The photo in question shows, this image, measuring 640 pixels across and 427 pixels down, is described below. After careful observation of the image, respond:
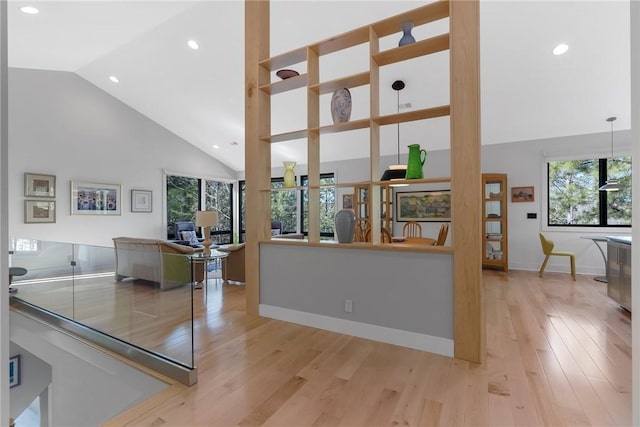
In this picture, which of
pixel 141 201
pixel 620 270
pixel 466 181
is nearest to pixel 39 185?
pixel 141 201

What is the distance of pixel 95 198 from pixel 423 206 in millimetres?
6576

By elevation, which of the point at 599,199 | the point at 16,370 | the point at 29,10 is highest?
the point at 29,10

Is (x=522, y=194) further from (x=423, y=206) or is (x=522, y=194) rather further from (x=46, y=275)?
(x=46, y=275)

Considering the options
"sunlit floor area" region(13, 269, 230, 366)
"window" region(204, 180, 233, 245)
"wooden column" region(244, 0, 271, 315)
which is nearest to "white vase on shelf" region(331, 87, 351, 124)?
"wooden column" region(244, 0, 271, 315)

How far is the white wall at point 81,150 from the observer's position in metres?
5.38

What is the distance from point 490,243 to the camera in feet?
19.6

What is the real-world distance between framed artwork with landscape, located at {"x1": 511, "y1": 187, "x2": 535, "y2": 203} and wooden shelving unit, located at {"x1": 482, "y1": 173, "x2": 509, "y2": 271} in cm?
31

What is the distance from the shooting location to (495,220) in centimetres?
592

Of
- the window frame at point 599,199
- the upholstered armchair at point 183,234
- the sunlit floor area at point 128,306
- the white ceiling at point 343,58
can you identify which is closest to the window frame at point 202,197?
the upholstered armchair at point 183,234

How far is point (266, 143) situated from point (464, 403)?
9.40 ft

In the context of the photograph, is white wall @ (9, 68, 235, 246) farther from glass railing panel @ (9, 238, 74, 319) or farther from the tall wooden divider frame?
the tall wooden divider frame

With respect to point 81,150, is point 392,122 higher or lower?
lower

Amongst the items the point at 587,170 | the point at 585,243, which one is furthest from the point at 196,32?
the point at 585,243

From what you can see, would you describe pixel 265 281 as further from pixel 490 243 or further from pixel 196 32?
pixel 490 243
